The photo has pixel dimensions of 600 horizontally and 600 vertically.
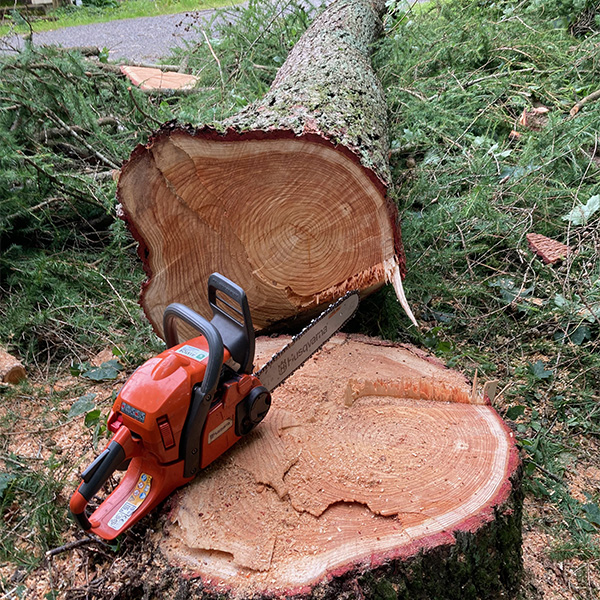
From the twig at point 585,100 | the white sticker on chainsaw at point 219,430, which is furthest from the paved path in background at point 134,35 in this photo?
the white sticker on chainsaw at point 219,430

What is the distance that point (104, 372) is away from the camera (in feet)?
8.38

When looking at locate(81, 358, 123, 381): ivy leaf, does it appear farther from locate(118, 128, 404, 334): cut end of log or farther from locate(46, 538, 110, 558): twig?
locate(46, 538, 110, 558): twig

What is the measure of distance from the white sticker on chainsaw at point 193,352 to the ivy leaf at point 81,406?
109cm

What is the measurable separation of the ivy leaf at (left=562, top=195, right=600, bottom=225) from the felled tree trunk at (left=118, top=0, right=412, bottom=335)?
1290 millimetres

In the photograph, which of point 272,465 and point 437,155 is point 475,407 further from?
point 437,155

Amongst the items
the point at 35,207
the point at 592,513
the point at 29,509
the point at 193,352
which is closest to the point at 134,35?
the point at 35,207

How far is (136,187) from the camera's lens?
2.01 metres

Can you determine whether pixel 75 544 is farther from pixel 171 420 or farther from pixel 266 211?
pixel 266 211

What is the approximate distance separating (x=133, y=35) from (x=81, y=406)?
7.48 metres

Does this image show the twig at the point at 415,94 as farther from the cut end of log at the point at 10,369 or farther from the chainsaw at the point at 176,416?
the cut end of log at the point at 10,369

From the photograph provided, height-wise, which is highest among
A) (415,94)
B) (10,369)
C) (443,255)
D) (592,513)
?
(415,94)

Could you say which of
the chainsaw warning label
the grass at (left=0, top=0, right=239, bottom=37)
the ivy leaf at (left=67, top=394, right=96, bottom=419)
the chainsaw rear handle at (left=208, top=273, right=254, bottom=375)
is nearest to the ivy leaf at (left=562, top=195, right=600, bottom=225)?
the chainsaw rear handle at (left=208, top=273, right=254, bottom=375)

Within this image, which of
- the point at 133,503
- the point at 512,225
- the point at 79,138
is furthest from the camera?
the point at 79,138

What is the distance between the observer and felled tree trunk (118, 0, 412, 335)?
197 centimetres
